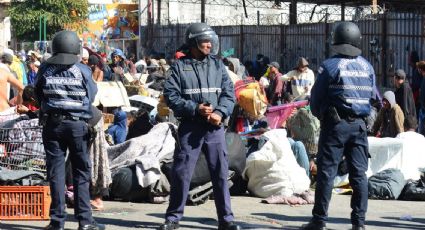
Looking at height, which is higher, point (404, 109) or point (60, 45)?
point (60, 45)

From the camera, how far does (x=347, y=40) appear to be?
27.3 ft

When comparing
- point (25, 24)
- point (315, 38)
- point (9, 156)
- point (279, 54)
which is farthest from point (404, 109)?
point (25, 24)

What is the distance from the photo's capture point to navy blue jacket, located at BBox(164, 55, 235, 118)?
321 inches

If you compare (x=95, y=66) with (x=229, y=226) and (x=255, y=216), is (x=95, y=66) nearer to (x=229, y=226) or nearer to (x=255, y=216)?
(x=255, y=216)

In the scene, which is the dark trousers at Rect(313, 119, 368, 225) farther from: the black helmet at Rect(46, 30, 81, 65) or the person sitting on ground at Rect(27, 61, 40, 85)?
the person sitting on ground at Rect(27, 61, 40, 85)

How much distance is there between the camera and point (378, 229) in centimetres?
873

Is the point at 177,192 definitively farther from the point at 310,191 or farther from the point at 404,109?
the point at 404,109

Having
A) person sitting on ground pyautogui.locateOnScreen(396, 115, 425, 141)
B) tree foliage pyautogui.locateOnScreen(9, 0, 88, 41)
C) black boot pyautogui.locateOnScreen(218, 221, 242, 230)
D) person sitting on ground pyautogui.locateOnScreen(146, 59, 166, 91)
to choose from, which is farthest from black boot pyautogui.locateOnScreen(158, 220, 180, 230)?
tree foliage pyautogui.locateOnScreen(9, 0, 88, 41)

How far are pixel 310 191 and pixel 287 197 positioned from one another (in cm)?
49

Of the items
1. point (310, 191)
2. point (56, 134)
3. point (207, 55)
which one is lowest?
point (310, 191)

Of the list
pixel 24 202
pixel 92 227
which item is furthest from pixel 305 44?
pixel 92 227

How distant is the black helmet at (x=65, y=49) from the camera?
8.15 meters

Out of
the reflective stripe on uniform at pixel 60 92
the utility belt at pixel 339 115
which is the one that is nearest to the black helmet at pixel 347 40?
the utility belt at pixel 339 115

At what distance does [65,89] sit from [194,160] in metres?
1.34
